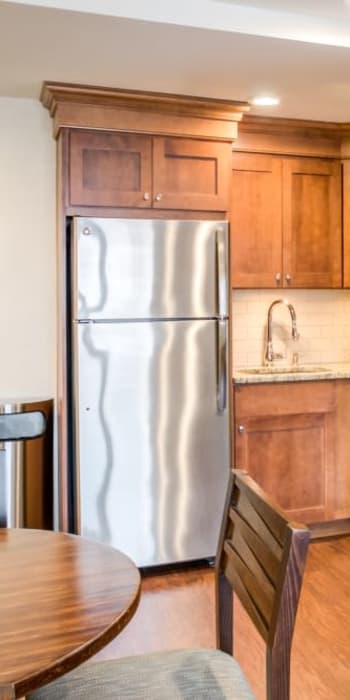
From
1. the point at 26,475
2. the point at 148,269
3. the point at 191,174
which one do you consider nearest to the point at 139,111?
the point at 191,174

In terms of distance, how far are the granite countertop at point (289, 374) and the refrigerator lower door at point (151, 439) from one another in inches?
10.5

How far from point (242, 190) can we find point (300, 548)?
2.65 metres

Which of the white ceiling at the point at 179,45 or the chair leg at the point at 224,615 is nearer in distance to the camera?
the chair leg at the point at 224,615

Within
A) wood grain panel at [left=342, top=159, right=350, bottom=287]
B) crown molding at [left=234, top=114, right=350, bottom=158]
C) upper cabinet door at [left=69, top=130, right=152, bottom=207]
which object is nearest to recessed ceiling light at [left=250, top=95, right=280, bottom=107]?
crown molding at [left=234, top=114, right=350, bottom=158]

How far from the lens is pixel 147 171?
9.61 ft

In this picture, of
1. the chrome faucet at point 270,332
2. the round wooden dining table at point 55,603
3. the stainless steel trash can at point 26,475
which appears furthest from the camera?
the chrome faucet at point 270,332

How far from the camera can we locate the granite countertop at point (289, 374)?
3150 millimetres

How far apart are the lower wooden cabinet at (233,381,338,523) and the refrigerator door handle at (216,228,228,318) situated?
1.47 feet

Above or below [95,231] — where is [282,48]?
above

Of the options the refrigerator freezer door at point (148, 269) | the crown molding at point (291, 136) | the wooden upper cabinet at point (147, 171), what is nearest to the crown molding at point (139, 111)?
the wooden upper cabinet at point (147, 171)

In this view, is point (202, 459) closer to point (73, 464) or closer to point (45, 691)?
point (73, 464)

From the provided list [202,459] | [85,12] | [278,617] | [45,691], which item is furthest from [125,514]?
[85,12]

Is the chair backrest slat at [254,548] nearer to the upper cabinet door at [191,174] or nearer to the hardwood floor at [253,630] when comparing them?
the hardwood floor at [253,630]

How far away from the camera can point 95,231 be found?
9.10 ft
